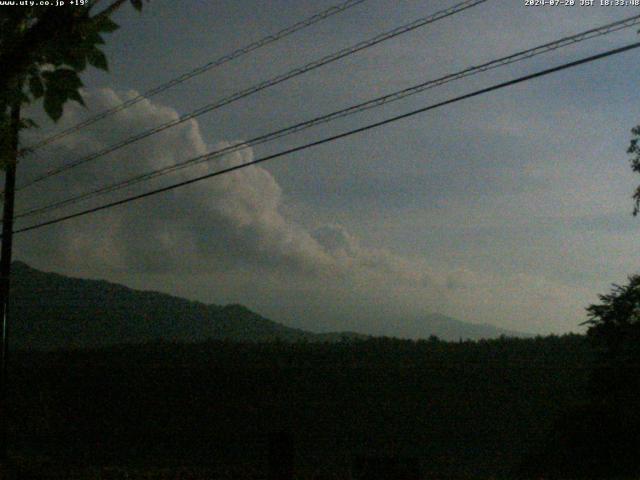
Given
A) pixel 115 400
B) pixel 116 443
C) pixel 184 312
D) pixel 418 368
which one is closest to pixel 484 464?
pixel 418 368

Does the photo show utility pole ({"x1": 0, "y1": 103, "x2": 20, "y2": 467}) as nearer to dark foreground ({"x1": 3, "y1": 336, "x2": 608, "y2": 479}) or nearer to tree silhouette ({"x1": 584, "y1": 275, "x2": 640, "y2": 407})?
dark foreground ({"x1": 3, "y1": 336, "x2": 608, "y2": 479})

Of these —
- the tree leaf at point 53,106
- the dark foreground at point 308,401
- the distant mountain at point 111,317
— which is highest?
the distant mountain at point 111,317

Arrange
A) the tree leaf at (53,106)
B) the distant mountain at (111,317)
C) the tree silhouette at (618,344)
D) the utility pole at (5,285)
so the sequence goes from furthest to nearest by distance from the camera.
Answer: the distant mountain at (111,317)
the tree silhouette at (618,344)
the utility pole at (5,285)
the tree leaf at (53,106)

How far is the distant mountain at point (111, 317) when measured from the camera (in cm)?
13075

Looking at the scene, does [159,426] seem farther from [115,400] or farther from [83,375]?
[83,375]

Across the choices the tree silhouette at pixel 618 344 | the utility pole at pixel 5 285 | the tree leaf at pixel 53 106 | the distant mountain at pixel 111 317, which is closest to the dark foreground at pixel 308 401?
the tree silhouette at pixel 618 344

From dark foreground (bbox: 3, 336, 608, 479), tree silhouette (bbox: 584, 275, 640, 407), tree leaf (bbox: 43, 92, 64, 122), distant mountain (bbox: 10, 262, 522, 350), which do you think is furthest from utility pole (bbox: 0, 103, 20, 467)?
distant mountain (bbox: 10, 262, 522, 350)

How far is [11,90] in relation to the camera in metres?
4.90

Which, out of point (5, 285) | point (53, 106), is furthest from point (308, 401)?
point (53, 106)

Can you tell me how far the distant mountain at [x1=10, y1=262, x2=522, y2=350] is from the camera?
131 metres

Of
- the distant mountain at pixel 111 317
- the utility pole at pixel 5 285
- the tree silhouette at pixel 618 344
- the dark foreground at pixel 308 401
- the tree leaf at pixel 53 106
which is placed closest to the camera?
the tree leaf at pixel 53 106

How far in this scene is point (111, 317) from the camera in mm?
149750

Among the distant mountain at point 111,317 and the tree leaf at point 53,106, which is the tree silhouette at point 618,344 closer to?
the tree leaf at point 53,106

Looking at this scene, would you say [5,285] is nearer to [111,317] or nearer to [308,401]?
[308,401]
